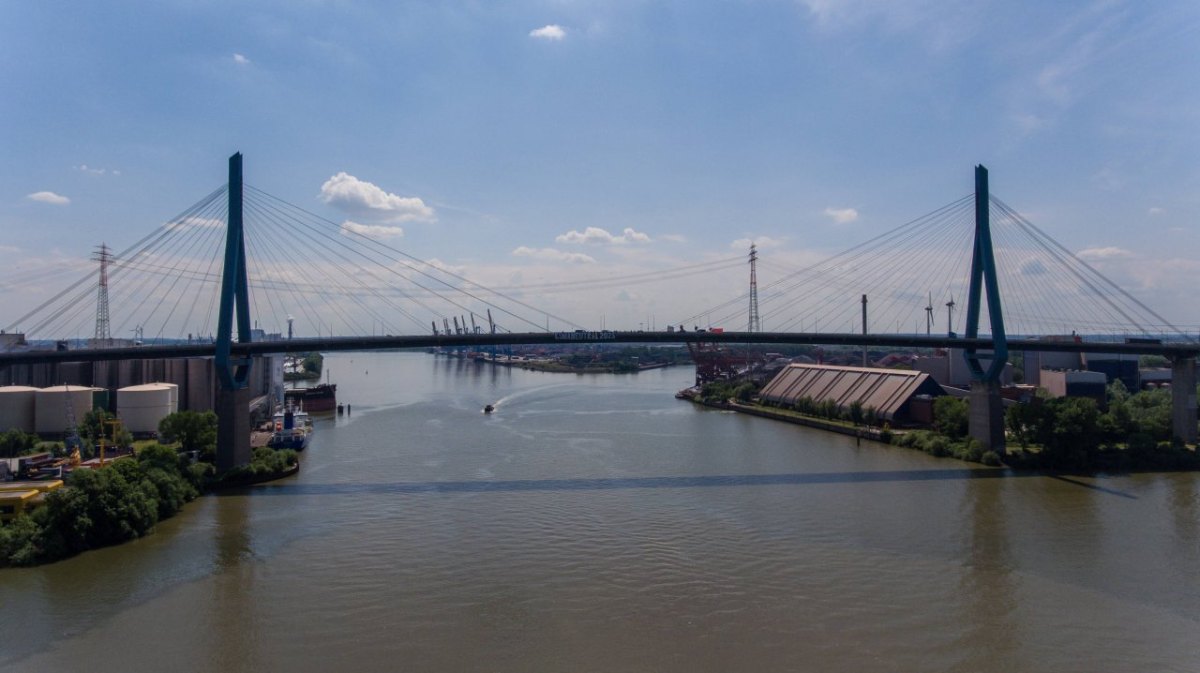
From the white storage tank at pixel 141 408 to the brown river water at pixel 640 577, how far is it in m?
4.57

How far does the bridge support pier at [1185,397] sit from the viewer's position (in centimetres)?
1305

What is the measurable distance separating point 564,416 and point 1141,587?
50.9 feet

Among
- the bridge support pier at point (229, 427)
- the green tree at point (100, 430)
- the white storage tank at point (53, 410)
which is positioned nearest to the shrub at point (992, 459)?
the bridge support pier at point (229, 427)

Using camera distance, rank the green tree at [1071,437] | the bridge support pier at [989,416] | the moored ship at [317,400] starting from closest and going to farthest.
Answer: the green tree at [1071,437], the bridge support pier at [989,416], the moored ship at [317,400]

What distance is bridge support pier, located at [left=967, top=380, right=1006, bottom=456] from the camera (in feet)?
40.6

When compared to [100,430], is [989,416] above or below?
above

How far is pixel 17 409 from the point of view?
1404 centimetres

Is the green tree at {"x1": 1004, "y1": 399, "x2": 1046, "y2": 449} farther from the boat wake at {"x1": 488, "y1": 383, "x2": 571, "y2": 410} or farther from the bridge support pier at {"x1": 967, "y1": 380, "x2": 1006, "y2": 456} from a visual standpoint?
the boat wake at {"x1": 488, "y1": 383, "x2": 571, "y2": 410}

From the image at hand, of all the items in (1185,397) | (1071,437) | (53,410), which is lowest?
(1071,437)

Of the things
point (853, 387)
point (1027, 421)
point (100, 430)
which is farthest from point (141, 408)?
point (853, 387)

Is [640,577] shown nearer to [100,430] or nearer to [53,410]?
[100,430]

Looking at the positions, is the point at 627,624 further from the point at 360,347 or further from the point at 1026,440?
the point at 1026,440

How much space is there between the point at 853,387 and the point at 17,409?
746 inches

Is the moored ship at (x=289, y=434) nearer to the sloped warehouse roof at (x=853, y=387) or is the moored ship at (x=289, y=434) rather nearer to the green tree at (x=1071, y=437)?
the sloped warehouse roof at (x=853, y=387)
